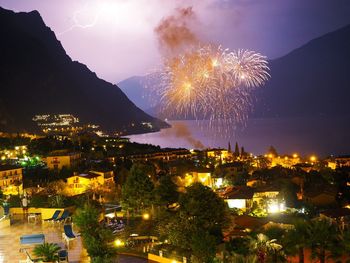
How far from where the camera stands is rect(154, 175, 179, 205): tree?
15734 millimetres

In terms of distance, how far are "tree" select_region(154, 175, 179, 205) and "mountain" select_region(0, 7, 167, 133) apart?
42975 mm

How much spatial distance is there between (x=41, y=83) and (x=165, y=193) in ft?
217

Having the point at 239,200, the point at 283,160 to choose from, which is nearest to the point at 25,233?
the point at 239,200

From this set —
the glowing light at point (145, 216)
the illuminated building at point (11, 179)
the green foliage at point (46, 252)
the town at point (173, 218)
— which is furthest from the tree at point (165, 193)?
the illuminated building at point (11, 179)

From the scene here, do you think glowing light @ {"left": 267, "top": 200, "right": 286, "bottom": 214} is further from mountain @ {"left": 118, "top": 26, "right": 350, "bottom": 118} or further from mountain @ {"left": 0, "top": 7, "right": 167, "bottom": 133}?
mountain @ {"left": 118, "top": 26, "right": 350, "bottom": 118}

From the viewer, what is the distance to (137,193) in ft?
50.9

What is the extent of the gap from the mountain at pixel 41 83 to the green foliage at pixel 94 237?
47.1 meters

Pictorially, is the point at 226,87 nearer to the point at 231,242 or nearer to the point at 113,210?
the point at 113,210

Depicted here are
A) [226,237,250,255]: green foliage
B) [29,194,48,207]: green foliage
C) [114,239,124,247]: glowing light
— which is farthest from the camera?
[29,194,48,207]: green foliage

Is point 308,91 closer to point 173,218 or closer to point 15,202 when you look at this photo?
point 15,202

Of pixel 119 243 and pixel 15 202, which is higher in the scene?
pixel 15 202

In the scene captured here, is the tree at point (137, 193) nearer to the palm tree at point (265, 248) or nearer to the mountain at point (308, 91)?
the palm tree at point (265, 248)

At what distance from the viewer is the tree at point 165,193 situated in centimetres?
1573

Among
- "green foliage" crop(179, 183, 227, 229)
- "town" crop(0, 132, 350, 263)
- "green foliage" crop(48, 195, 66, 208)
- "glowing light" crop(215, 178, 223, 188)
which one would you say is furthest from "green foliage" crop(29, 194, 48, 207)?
"glowing light" crop(215, 178, 223, 188)
